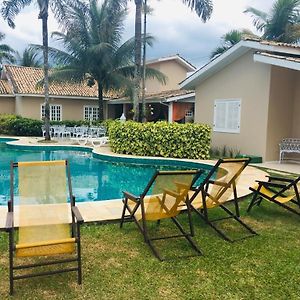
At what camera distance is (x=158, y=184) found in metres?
4.60

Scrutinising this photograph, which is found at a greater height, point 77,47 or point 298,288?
point 77,47

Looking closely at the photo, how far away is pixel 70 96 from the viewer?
27.6 metres

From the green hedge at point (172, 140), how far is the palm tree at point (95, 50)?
988cm

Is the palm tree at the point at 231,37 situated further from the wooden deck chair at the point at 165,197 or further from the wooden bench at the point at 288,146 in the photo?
the wooden deck chair at the point at 165,197

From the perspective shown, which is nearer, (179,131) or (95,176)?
(95,176)

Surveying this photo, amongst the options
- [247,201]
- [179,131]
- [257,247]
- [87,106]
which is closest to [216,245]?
[257,247]

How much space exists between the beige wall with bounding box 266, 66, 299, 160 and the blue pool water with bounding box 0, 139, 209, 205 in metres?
2.90

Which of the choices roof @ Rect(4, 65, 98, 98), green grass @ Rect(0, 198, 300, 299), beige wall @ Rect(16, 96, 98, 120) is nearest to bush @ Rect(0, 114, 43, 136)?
beige wall @ Rect(16, 96, 98, 120)

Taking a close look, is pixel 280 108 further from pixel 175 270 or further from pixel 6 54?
pixel 6 54

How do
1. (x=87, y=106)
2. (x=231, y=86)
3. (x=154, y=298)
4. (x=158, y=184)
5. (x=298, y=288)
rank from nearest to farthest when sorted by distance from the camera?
(x=154, y=298), (x=298, y=288), (x=158, y=184), (x=231, y=86), (x=87, y=106)

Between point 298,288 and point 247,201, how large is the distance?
→ 351cm

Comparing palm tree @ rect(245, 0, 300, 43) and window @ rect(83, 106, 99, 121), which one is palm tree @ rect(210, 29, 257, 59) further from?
window @ rect(83, 106, 99, 121)

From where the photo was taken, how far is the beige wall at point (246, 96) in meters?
12.9

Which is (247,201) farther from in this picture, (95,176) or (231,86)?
(231,86)
